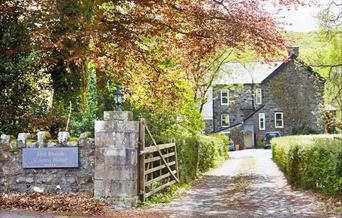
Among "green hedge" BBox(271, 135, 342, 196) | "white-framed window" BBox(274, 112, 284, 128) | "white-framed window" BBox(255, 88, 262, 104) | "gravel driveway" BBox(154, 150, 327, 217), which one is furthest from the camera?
"white-framed window" BBox(255, 88, 262, 104)

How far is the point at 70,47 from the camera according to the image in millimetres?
15312

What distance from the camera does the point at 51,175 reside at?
1207 cm

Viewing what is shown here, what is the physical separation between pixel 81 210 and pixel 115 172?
4.47ft

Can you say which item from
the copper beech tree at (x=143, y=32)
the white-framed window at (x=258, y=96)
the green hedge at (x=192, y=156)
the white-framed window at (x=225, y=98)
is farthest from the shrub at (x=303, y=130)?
the copper beech tree at (x=143, y=32)

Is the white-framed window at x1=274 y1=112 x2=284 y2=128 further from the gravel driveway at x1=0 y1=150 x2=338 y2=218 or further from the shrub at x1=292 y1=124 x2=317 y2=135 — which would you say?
the gravel driveway at x1=0 y1=150 x2=338 y2=218

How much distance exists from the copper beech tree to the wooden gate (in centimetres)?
274

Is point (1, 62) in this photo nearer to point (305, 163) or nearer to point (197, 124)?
point (305, 163)

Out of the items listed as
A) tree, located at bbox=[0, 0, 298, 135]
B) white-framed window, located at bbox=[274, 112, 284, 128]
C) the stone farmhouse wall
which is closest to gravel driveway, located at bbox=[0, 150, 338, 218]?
tree, located at bbox=[0, 0, 298, 135]

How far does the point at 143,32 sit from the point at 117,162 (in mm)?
6100

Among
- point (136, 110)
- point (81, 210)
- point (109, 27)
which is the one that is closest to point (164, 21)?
point (109, 27)

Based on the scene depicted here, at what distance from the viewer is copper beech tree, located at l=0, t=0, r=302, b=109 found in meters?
15.0

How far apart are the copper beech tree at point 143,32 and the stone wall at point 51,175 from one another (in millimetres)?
3627

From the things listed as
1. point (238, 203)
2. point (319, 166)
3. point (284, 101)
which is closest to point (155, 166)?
point (238, 203)

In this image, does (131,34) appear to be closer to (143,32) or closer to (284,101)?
(143,32)
